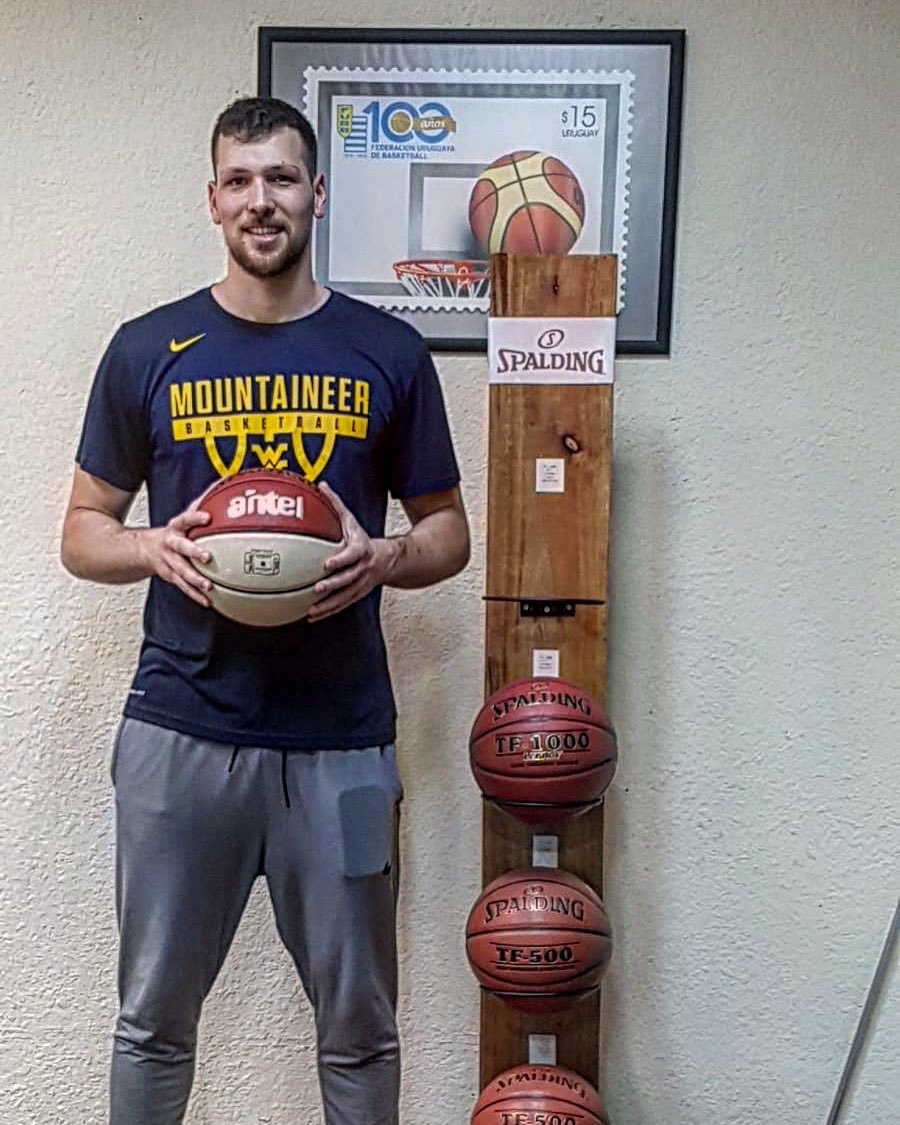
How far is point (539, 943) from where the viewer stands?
1551mm

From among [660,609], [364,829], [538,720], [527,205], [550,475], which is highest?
[527,205]

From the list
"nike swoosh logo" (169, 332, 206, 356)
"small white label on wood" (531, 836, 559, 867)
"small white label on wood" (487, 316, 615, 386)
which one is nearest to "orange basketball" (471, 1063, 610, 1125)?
"small white label on wood" (531, 836, 559, 867)

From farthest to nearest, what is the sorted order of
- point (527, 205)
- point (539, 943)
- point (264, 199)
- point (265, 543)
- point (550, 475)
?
1. point (527, 205)
2. point (550, 475)
3. point (539, 943)
4. point (264, 199)
5. point (265, 543)

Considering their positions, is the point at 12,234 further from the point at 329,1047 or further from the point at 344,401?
the point at 329,1047

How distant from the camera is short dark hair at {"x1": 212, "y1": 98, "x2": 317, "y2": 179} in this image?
1.47 meters

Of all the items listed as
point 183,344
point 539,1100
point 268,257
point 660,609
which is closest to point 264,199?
point 268,257

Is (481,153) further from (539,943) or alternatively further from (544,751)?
(539,943)

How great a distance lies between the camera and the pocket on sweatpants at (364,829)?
1.47 meters

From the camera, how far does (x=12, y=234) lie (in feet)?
6.19

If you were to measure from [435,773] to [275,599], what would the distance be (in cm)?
68

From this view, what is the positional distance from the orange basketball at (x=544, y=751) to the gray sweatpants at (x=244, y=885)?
14 cm

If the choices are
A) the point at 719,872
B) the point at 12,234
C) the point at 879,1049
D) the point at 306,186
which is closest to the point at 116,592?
the point at 12,234

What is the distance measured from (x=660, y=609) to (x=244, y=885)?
31.8 inches

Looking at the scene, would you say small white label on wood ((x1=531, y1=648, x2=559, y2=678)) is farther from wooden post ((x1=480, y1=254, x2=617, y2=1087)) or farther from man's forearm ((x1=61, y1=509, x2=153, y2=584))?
man's forearm ((x1=61, y1=509, x2=153, y2=584))
